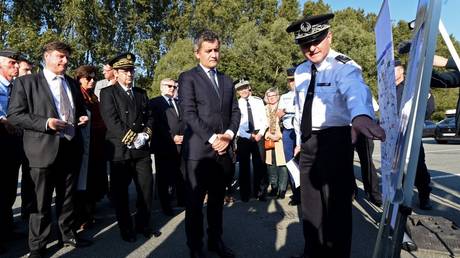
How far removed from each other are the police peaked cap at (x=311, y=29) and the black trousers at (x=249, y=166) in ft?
11.6

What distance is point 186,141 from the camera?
3695 mm

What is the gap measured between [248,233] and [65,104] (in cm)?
246

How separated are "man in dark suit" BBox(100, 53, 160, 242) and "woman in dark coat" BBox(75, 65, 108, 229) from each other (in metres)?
0.54

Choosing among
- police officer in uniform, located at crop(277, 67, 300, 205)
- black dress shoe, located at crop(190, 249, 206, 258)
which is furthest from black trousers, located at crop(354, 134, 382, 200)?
black dress shoe, located at crop(190, 249, 206, 258)

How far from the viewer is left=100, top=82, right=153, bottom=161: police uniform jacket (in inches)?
167

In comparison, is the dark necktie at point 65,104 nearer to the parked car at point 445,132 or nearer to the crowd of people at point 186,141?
the crowd of people at point 186,141

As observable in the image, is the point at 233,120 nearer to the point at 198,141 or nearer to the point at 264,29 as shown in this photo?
the point at 198,141

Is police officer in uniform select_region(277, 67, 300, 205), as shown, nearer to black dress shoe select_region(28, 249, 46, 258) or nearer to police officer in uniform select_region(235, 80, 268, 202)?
police officer in uniform select_region(235, 80, 268, 202)

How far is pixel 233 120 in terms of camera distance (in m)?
3.85

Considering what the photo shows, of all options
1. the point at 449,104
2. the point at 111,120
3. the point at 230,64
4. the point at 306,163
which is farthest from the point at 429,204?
the point at 449,104

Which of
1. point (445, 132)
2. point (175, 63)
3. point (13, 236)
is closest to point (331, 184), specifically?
point (13, 236)

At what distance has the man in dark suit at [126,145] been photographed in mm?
4262

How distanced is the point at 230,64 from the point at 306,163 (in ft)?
93.5

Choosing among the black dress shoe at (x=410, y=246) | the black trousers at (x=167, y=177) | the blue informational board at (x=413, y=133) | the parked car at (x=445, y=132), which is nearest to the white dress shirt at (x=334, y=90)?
the blue informational board at (x=413, y=133)
